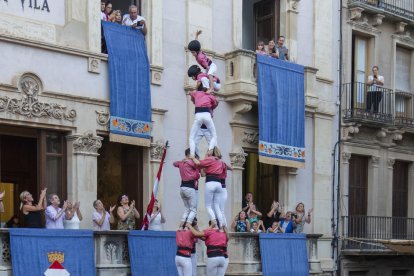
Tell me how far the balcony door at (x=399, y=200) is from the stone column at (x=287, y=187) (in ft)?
19.0

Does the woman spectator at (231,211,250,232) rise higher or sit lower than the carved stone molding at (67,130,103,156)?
lower

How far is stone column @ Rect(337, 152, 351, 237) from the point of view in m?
30.2

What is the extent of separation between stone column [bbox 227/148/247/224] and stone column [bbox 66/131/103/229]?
5.00 metres

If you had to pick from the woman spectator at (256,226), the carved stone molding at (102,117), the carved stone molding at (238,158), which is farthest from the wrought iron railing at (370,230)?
the carved stone molding at (102,117)

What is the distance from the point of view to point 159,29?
24500mm

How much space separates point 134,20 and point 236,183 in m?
5.89

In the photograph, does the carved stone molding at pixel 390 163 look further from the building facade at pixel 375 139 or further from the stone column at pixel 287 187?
the stone column at pixel 287 187

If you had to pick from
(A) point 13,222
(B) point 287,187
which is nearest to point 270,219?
(B) point 287,187

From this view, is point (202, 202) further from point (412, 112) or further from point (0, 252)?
point (412, 112)

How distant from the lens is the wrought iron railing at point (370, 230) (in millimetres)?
30109

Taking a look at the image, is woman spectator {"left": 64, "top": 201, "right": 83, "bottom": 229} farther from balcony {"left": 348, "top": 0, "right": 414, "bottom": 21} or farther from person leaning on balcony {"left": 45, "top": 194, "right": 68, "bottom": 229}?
balcony {"left": 348, "top": 0, "right": 414, "bottom": 21}

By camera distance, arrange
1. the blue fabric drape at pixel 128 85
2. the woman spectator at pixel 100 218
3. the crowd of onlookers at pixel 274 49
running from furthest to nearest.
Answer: the crowd of onlookers at pixel 274 49, the blue fabric drape at pixel 128 85, the woman spectator at pixel 100 218

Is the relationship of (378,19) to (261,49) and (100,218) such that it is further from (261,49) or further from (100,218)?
(100,218)

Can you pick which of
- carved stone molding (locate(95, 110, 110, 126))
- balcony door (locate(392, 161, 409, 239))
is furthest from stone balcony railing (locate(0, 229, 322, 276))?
balcony door (locate(392, 161, 409, 239))
